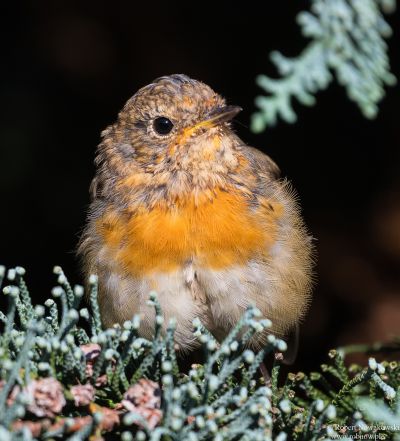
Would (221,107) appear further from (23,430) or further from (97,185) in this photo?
(23,430)

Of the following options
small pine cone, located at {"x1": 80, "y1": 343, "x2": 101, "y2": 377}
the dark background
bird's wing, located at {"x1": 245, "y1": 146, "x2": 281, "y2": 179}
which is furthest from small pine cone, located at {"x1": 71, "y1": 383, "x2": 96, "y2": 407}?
the dark background

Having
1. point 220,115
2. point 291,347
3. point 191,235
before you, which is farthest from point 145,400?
point 291,347

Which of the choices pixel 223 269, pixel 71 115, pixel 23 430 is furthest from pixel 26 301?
pixel 71 115

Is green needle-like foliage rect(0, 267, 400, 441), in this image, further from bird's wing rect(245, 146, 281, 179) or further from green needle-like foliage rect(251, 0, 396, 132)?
bird's wing rect(245, 146, 281, 179)

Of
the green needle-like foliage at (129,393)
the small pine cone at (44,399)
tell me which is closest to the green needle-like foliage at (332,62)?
the green needle-like foliage at (129,393)

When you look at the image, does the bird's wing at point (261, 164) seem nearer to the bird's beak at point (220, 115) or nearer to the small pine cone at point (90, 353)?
the bird's beak at point (220, 115)

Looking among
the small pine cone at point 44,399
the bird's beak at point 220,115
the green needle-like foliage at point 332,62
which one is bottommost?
the small pine cone at point 44,399

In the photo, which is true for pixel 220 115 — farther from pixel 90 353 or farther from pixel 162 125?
pixel 90 353
